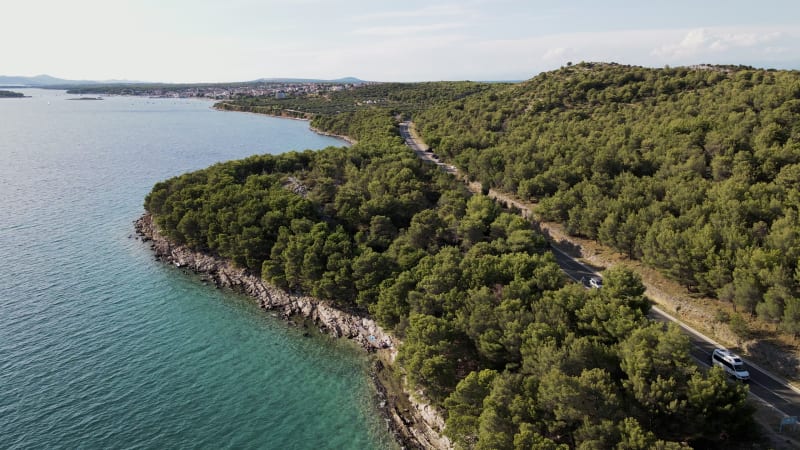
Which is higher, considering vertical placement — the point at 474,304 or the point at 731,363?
the point at 474,304

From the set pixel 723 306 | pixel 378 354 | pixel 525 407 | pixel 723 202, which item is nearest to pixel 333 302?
pixel 378 354

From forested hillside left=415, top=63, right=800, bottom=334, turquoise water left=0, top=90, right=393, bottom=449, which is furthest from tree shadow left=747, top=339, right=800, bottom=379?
turquoise water left=0, top=90, right=393, bottom=449

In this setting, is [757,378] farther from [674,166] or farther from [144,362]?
[144,362]

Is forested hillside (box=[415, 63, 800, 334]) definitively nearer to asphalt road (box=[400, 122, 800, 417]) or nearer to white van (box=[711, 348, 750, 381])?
asphalt road (box=[400, 122, 800, 417])

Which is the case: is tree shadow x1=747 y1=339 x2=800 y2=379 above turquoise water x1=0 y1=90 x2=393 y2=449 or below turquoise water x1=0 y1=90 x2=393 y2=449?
above

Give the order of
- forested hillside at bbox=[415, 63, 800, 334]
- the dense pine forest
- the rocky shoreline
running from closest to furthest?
the dense pine forest
the rocky shoreline
forested hillside at bbox=[415, 63, 800, 334]

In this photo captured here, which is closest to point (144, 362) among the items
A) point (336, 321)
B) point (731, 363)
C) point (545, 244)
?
point (336, 321)
